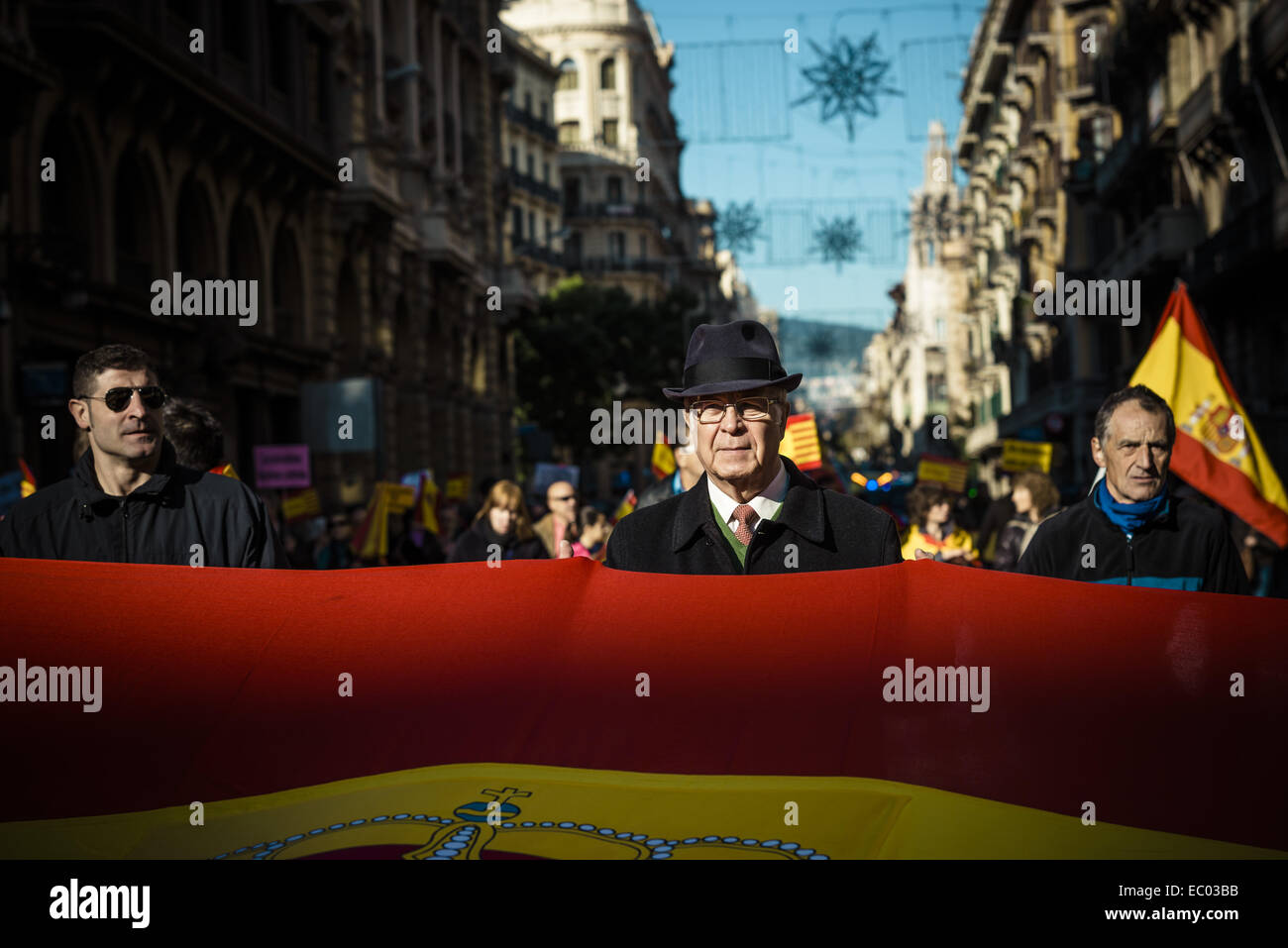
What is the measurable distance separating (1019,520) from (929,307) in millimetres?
124671

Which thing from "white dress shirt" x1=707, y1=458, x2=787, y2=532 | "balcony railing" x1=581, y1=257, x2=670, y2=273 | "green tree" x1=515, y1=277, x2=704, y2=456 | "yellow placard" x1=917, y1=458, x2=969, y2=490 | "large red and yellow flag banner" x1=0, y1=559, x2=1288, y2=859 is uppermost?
"balcony railing" x1=581, y1=257, x2=670, y2=273

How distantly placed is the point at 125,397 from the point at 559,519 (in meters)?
6.64

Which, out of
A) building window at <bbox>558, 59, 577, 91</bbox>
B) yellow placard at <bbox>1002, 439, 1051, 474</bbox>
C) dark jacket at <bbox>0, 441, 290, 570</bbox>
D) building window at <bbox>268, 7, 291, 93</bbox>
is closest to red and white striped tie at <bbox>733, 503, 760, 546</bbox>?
dark jacket at <bbox>0, 441, 290, 570</bbox>

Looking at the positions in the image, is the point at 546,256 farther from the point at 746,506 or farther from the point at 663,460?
the point at 746,506

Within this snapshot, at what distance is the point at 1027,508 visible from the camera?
448 inches

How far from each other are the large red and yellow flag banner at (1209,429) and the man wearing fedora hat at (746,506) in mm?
3754

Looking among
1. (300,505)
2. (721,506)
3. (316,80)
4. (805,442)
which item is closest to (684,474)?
(721,506)

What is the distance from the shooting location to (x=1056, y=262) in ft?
186

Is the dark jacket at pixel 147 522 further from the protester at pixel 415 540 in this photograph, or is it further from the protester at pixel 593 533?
the protester at pixel 415 540

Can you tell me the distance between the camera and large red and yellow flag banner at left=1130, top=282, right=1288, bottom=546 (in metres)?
8.29

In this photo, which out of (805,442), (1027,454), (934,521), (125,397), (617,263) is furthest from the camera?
(617,263)

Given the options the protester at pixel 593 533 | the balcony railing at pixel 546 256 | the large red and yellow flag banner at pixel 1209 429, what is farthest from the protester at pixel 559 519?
the balcony railing at pixel 546 256

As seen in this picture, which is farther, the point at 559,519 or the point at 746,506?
the point at 559,519

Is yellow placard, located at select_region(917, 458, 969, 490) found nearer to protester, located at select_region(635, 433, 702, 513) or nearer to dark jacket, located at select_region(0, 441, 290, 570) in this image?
protester, located at select_region(635, 433, 702, 513)
